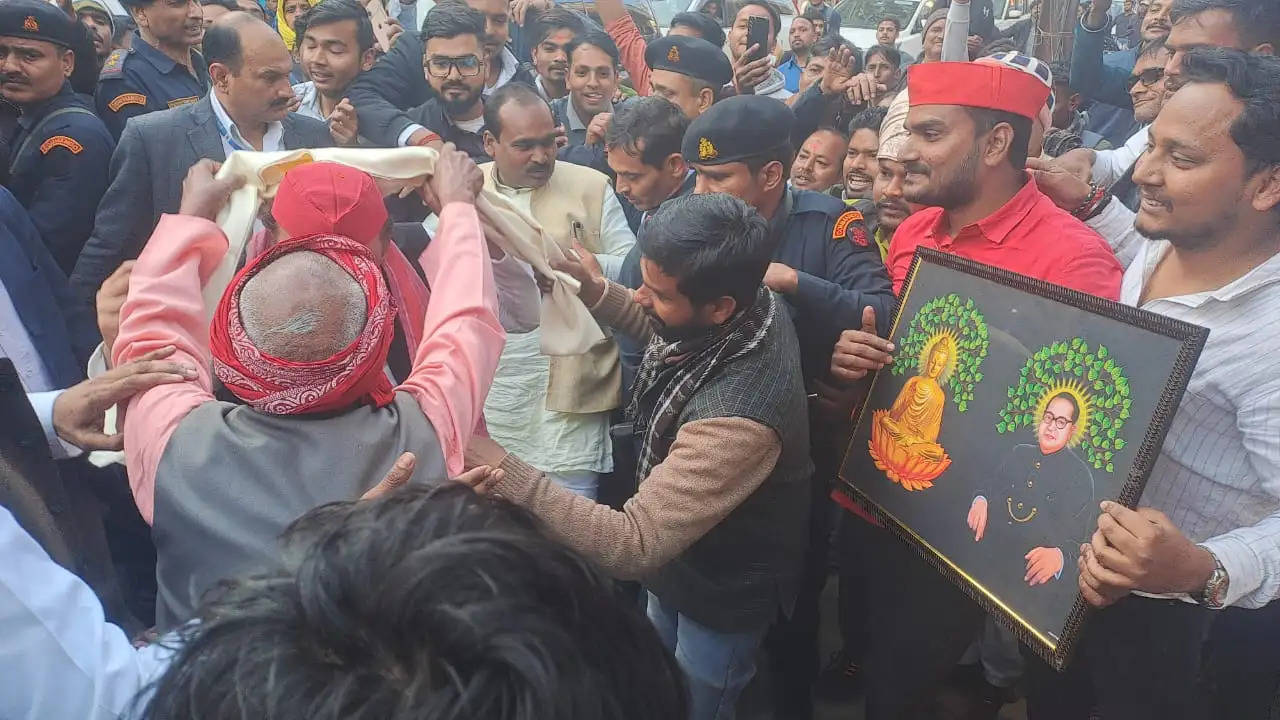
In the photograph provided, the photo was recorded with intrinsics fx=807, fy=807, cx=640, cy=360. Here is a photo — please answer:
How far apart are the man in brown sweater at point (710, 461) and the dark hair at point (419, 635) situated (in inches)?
29.0

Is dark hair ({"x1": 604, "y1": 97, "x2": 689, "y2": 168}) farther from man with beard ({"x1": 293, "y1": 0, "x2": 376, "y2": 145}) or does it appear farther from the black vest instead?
man with beard ({"x1": 293, "y1": 0, "x2": 376, "y2": 145})

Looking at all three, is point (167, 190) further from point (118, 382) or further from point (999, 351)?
point (999, 351)

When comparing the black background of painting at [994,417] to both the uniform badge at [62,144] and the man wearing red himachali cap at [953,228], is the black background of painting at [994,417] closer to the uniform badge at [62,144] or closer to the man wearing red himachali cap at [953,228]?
the man wearing red himachali cap at [953,228]

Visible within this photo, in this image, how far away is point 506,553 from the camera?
2.39 ft

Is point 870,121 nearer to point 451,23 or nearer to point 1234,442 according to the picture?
point 451,23

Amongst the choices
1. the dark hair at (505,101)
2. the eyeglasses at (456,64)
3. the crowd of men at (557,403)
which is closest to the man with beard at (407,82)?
the eyeglasses at (456,64)

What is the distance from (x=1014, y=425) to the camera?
1737 mm

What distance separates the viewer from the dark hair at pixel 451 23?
415 centimetres

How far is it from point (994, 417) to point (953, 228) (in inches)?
34.7

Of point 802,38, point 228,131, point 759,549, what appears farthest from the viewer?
point 802,38

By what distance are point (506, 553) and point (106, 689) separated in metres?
0.71

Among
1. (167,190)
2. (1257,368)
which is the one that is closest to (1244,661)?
(1257,368)

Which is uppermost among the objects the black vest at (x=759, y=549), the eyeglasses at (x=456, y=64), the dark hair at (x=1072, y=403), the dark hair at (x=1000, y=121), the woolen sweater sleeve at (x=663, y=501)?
the dark hair at (x=1000, y=121)

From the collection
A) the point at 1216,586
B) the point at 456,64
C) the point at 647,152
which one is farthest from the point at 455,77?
the point at 1216,586
